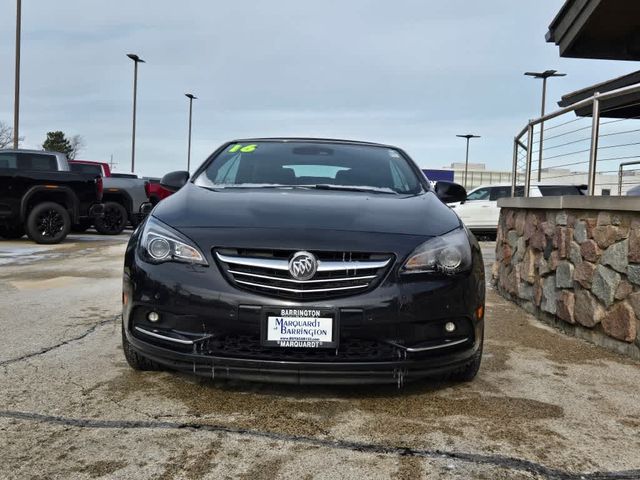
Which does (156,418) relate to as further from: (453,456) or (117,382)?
(453,456)

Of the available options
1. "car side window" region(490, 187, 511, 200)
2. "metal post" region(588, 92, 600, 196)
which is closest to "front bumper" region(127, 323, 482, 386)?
"metal post" region(588, 92, 600, 196)

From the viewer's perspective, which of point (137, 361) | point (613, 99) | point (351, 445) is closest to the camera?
point (351, 445)

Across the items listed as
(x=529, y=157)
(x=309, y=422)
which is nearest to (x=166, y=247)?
(x=309, y=422)

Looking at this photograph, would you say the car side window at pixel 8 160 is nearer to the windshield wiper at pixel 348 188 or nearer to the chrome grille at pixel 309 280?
the windshield wiper at pixel 348 188

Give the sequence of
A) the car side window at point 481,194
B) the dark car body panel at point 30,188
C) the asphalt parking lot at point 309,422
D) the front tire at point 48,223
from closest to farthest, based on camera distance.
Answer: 1. the asphalt parking lot at point 309,422
2. the dark car body panel at point 30,188
3. the front tire at point 48,223
4. the car side window at point 481,194

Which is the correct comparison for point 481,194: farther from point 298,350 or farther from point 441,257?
point 298,350

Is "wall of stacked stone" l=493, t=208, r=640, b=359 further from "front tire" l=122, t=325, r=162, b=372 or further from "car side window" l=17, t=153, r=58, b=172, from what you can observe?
"car side window" l=17, t=153, r=58, b=172

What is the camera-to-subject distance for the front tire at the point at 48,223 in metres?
11.7

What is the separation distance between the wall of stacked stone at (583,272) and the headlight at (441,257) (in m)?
1.71

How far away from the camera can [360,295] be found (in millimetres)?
2809

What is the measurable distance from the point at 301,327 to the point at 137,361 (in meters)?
1.09

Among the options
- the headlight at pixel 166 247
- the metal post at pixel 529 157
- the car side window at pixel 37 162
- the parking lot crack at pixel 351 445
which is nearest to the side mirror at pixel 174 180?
the headlight at pixel 166 247

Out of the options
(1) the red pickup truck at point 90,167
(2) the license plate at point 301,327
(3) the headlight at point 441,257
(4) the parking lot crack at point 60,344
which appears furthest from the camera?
(1) the red pickup truck at point 90,167

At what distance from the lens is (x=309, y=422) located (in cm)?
283
